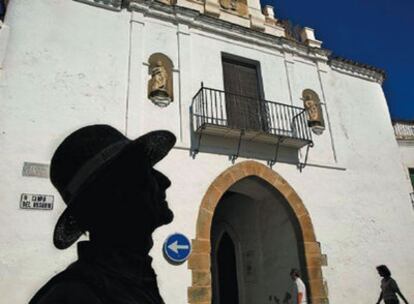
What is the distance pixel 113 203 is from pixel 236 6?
10.1m

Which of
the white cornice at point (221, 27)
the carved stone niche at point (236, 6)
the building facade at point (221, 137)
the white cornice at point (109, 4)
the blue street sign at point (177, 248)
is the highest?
the carved stone niche at point (236, 6)

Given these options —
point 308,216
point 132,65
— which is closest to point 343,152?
point 308,216

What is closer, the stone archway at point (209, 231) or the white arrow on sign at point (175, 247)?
the white arrow on sign at point (175, 247)

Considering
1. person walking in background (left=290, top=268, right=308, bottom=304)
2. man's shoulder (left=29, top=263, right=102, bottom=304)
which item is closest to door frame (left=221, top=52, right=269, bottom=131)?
person walking in background (left=290, top=268, right=308, bottom=304)

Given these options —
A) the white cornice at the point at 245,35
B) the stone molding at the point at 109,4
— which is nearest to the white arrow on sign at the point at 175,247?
the white cornice at the point at 245,35

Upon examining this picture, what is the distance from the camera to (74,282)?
0.99m

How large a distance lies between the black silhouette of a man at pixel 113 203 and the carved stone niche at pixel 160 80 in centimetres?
638

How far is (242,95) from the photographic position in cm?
867

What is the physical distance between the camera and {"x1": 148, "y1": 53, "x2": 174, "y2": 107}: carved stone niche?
7605 millimetres

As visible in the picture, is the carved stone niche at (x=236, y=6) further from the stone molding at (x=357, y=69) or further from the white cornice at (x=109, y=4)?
the white cornice at (x=109, y=4)

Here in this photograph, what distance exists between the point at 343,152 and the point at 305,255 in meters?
3.16

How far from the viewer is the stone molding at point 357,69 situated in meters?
10.8

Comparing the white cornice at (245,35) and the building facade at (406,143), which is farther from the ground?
the white cornice at (245,35)

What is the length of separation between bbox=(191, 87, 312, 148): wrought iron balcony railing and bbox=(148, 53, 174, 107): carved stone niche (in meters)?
0.63
